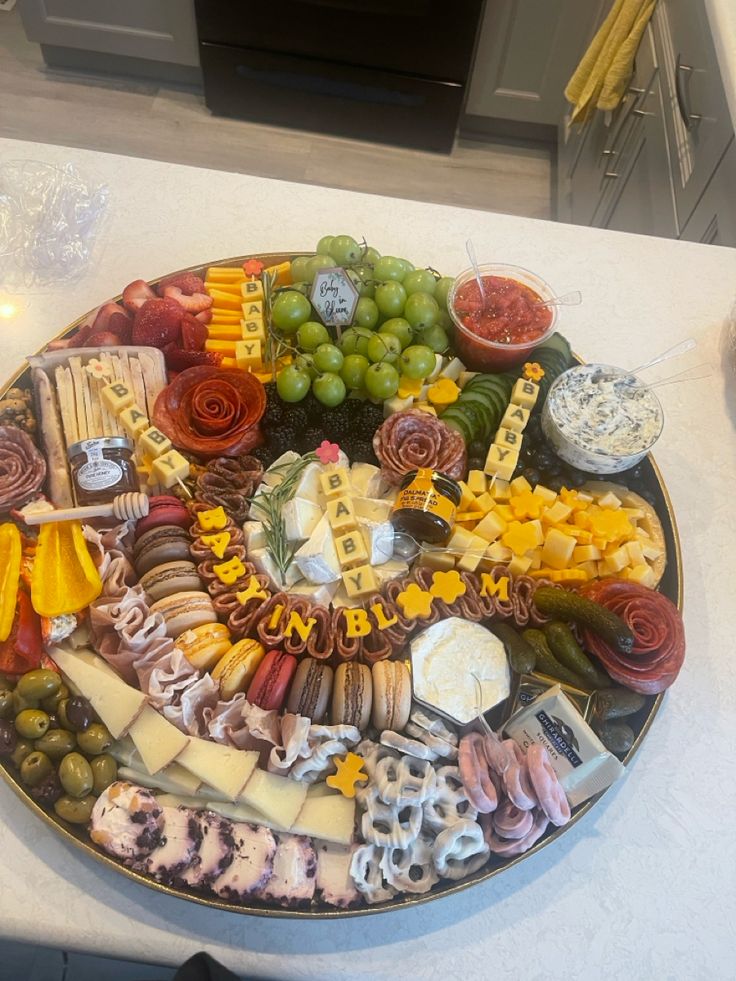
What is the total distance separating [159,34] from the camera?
294 centimetres

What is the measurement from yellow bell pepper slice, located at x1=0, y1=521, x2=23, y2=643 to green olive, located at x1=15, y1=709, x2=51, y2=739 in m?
0.11

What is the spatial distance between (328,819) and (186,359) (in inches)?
32.5

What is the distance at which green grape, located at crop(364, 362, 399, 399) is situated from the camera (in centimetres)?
126

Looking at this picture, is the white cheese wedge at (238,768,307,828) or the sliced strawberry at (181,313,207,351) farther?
the sliced strawberry at (181,313,207,351)

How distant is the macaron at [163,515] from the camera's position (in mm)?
1146

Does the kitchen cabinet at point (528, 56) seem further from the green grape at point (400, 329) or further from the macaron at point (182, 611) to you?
the macaron at point (182, 611)

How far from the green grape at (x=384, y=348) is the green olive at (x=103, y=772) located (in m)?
0.78

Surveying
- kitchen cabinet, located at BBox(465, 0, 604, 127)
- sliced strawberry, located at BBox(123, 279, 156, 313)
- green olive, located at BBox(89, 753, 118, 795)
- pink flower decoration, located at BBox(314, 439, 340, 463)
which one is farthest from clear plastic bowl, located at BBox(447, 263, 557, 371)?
kitchen cabinet, located at BBox(465, 0, 604, 127)

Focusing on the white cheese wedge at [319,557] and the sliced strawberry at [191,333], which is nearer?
the white cheese wedge at [319,557]

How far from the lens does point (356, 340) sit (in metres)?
1.33

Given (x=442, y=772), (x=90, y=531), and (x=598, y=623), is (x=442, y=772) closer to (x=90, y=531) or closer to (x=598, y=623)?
(x=598, y=623)

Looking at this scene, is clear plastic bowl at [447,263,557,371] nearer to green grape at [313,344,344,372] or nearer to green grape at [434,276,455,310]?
green grape at [434,276,455,310]

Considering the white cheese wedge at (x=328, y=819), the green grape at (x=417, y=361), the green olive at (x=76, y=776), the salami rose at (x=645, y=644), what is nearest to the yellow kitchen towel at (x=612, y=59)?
the green grape at (x=417, y=361)

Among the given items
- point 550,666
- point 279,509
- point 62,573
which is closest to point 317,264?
point 279,509
